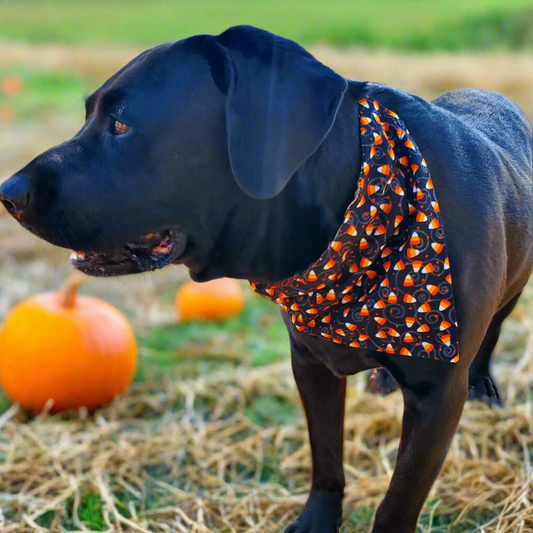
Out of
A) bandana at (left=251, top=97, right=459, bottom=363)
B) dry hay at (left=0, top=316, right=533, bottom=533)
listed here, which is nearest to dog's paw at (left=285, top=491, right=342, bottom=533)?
dry hay at (left=0, top=316, right=533, bottom=533)

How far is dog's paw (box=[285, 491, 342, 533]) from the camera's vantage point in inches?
105

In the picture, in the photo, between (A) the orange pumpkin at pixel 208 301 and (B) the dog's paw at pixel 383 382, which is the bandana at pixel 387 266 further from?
(A) the orange pumpkin at pixel 208 301

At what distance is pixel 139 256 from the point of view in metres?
2.22

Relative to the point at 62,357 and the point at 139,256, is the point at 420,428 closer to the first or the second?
the point at 139,256

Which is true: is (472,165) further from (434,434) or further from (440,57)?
(440,57)

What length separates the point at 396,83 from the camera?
12086 millimetres

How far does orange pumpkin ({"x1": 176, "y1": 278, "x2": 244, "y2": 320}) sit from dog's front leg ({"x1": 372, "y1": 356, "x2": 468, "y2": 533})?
2944mm

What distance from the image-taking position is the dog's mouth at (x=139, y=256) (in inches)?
85.6

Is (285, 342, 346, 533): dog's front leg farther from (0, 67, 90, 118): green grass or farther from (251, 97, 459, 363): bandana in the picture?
(0, 67, 90, 118): green grass

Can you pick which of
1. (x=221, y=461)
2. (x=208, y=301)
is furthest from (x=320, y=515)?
(x=208, y=301)

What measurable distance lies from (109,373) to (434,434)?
213cm

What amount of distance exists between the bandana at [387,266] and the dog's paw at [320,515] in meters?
0.75

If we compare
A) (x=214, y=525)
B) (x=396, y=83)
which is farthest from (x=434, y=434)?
(x=396, y=83)

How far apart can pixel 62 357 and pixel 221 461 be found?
1.04 m
